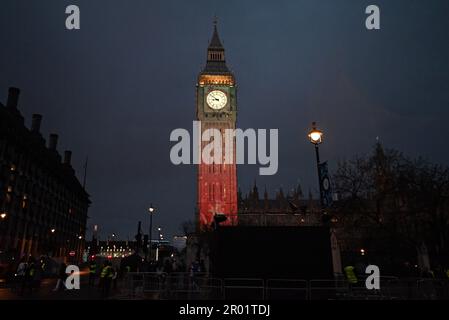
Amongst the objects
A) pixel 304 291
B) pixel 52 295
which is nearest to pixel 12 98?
pixel 52 295

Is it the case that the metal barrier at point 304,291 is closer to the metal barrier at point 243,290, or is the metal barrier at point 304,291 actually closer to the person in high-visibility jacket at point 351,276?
the metal barrier at point 243,290

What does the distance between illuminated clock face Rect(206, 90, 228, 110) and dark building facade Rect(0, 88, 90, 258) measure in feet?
146

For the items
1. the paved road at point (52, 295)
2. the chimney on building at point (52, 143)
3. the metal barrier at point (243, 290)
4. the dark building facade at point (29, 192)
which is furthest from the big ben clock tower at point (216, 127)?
the metal barrier at point (243, 290)

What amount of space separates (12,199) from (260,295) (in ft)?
157

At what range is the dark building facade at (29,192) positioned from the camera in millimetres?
48156

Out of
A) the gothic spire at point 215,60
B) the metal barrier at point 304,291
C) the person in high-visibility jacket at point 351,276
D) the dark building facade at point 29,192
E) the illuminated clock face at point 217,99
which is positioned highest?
the gothic spire at point 215,60

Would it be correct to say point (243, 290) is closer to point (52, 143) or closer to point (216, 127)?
point (52, 143)

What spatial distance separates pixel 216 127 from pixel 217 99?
9.00 metres

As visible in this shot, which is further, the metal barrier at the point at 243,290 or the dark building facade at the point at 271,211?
the dark building facade at the point at 271,211

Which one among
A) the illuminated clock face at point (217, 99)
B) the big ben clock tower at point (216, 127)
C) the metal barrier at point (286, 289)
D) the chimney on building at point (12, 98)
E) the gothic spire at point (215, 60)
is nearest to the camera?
the metal barrier at point (286, 289)

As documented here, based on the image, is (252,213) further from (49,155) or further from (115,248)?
(115,248)

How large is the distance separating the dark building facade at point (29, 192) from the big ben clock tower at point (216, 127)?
113 ft

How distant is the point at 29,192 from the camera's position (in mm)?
56125
